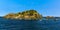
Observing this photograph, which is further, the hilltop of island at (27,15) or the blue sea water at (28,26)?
the hilltop of island at (27,15)

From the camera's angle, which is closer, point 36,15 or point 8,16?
point 36,15

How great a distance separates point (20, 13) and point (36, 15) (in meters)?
18.7

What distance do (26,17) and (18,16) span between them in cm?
1407

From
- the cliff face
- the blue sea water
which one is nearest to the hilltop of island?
the cliff face

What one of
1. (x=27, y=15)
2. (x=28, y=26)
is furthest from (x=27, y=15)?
(x=28, y=26)

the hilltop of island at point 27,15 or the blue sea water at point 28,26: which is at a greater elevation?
the hilltop of island at point 27,15

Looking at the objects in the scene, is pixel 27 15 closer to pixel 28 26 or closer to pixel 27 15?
pixel 27 15

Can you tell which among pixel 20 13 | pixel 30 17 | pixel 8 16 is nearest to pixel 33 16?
pixel 30 17

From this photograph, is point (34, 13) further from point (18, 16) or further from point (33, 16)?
point (18, 16)

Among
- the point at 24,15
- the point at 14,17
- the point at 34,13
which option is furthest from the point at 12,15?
the point at 34,13

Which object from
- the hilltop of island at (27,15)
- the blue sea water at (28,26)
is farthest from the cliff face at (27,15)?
the blue sea water at (28,26)

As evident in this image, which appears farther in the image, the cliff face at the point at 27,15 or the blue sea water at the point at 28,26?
the cliff face at the point at 27,15

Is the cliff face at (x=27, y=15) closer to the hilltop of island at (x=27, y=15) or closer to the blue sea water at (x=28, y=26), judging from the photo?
the hilltop of island at (x=27, y=15)

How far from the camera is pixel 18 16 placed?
162250mm
